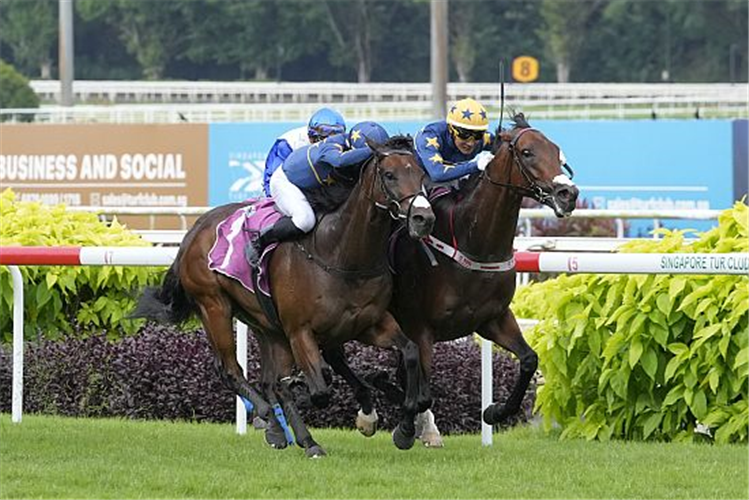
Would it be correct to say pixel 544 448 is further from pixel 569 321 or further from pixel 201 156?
pixel 201 156

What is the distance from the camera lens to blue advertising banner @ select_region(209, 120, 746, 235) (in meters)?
22.8

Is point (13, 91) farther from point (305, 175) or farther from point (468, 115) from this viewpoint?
point (468, 115)

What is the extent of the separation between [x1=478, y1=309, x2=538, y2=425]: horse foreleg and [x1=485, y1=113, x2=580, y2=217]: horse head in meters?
0.68

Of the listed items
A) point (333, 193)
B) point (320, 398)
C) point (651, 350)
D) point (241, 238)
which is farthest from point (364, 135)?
point (651, 350)

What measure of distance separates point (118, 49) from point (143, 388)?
2265 inches

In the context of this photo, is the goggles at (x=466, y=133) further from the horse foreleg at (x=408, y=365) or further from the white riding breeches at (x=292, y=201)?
the horse foreleg at (x=408, y=365)

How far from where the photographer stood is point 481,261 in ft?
24.7

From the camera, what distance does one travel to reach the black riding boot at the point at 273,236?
7684 mm

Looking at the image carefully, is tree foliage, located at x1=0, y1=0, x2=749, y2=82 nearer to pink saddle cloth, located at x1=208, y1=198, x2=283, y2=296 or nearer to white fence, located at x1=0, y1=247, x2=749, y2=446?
white fence, located at x1=0, y1=247, x2=749, y2=446

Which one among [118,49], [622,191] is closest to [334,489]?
[622,191]

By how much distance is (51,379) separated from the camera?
31.1 ft

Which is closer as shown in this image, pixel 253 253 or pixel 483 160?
pixel 483 160

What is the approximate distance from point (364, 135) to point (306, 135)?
1039mm

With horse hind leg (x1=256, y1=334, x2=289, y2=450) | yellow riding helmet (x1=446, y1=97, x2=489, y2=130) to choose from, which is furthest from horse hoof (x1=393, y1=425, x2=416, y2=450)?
yellow riding helmet (x1=446, y1=97, x2=489, y2=130)
